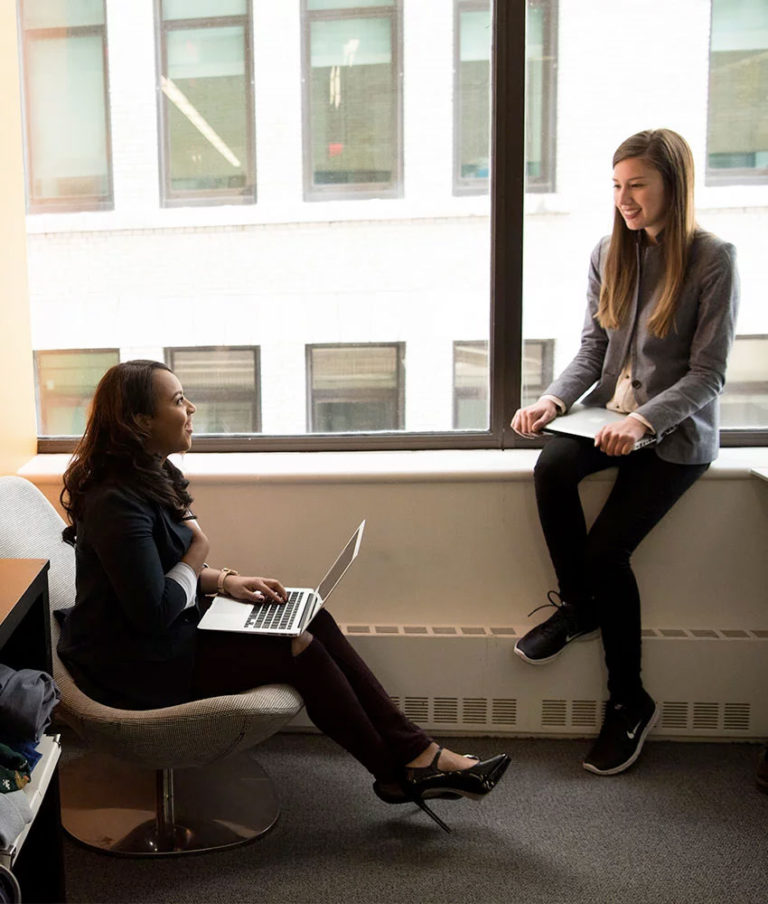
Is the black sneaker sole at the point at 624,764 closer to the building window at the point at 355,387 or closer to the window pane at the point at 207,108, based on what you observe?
the building window at the point at 355,387

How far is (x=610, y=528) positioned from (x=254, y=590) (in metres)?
0.93

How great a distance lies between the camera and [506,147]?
2.75m

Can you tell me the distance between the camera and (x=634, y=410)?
248cm

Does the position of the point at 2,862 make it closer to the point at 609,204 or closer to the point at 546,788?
the point at 546,788

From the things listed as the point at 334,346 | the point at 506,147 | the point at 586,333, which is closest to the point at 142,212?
the point at 334,346

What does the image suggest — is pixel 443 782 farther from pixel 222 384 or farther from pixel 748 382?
pixel 748 382

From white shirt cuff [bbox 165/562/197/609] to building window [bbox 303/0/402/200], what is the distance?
1.30m

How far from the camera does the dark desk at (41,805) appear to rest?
170 cm

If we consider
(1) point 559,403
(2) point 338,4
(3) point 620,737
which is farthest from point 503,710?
(2) point 338,4

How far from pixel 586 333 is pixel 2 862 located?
196 cm

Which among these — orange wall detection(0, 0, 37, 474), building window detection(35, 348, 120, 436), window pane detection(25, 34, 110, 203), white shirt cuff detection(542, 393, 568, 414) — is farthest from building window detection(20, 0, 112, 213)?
white shirt cuff detection(542, 393, 568, 414)

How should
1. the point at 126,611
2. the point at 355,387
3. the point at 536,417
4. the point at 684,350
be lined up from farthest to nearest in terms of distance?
the point at 355,387 < the point at 536,417 < the point at 684,350 < the point at 126,611

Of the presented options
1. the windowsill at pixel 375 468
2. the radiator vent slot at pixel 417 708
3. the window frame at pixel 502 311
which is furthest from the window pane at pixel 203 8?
the radiator vent slot at pixel 417 708

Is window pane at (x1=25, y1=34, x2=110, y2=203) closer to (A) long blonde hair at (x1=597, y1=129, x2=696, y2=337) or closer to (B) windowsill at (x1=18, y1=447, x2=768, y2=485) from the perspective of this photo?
(B) windowsill at (x1=18, y1=447, x2=768, y2=485)
